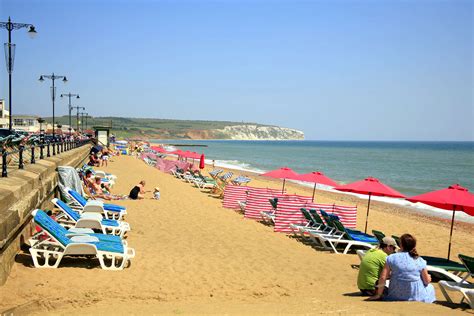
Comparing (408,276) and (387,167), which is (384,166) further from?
(408,276)

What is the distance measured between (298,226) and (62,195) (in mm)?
5098

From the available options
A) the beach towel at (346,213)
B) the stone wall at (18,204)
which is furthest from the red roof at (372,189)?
the stone wall at (18,204)

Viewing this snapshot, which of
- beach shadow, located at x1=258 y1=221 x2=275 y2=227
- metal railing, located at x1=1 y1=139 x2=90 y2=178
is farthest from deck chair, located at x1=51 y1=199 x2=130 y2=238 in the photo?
beach shadow, located at x1=258 y1=221 x2=275 y2=227

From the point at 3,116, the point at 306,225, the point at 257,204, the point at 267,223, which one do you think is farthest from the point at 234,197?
the point at 3,116

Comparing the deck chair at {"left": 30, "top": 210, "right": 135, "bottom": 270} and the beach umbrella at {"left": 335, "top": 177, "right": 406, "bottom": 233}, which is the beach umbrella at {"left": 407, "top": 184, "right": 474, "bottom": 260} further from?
the deck chair at {"left": 30, "top": 210, "right": 135, "bottom": 270}

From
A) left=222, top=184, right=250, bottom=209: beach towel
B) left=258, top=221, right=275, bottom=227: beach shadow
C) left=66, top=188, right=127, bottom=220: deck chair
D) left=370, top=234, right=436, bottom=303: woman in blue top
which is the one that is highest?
left=370, top=234, right=436, bottom=303: woman in blue top

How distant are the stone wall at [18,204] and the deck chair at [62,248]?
248mm

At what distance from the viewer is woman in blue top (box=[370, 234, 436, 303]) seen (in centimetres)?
531

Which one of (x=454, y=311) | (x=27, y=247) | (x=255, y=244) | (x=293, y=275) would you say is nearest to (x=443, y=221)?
(x=255, y=244)

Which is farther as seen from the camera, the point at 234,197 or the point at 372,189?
the point at 234,197

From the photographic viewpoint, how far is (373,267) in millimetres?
5738

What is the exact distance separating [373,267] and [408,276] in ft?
1.66

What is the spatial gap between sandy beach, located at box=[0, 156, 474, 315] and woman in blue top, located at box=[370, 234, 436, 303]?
0.19 meters

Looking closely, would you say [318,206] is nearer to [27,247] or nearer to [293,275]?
[293,275]
